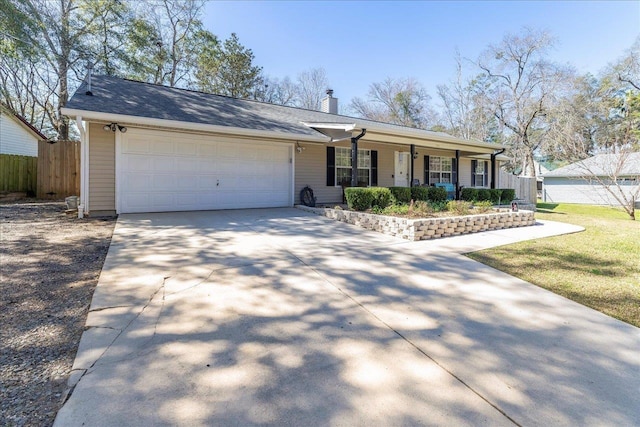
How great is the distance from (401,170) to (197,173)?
26.0 feet

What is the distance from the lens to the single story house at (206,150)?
768 cm

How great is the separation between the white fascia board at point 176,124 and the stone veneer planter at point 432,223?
262cm

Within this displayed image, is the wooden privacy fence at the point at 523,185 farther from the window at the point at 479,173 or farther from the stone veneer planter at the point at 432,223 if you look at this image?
the stone veneer planter at the point at 432,223

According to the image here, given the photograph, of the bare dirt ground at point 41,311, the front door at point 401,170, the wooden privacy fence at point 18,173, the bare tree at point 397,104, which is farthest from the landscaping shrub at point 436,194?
the bare tree at point 397,104

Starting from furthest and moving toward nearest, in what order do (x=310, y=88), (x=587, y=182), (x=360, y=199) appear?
(x=310, y=88), (x=587, y=182), (x=360, y=199)

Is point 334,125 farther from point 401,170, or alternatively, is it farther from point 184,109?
point 401,170

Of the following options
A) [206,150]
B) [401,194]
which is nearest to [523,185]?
[401,194]

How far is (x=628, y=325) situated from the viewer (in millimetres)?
2688

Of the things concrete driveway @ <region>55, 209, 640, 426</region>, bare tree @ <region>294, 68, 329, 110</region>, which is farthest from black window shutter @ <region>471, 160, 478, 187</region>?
bare tree @ <region>294, 68, 329, 110</region>

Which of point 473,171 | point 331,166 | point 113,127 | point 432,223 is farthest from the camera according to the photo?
point 473,171

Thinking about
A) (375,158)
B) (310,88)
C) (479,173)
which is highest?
(310,88)

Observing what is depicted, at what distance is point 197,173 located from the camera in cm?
877

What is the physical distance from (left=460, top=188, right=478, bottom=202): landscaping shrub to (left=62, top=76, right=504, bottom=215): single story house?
1.74m

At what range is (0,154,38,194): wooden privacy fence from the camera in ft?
38.8
